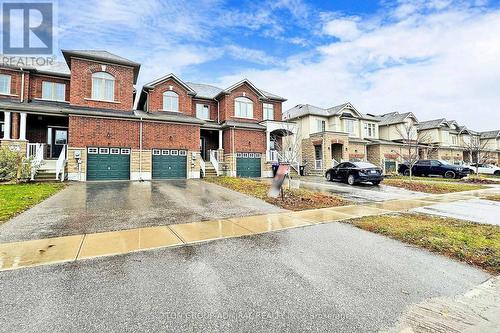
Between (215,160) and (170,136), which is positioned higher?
(170,136)

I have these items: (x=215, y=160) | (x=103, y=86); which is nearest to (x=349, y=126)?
(x=215, y=160)

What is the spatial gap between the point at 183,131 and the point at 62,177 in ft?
29.9

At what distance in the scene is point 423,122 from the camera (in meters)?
44.9

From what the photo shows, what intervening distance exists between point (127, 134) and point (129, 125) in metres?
0.73

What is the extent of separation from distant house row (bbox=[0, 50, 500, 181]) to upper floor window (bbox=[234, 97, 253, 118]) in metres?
0.11

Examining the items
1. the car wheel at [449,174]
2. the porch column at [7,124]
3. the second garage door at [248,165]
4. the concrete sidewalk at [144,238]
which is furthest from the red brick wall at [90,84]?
the car wheel at [449,174]

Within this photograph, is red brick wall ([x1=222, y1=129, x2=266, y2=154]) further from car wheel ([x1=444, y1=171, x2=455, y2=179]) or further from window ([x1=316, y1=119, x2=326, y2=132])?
car wheel ([x1=444, y1=171, x2=455, y2=179])

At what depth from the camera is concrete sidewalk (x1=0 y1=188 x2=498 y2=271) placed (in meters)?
4.48

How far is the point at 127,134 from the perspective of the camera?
1931 centimetres

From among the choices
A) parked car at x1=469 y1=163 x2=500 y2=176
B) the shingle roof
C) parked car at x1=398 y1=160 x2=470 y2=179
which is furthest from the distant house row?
the shingle roof

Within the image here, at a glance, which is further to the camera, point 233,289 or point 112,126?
point 112,126

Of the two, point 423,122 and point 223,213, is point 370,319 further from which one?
point 423,122

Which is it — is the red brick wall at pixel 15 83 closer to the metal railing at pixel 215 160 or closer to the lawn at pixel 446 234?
the metal railing at pixel 215 160

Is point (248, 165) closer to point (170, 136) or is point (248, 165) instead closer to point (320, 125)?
point (170, 136)
